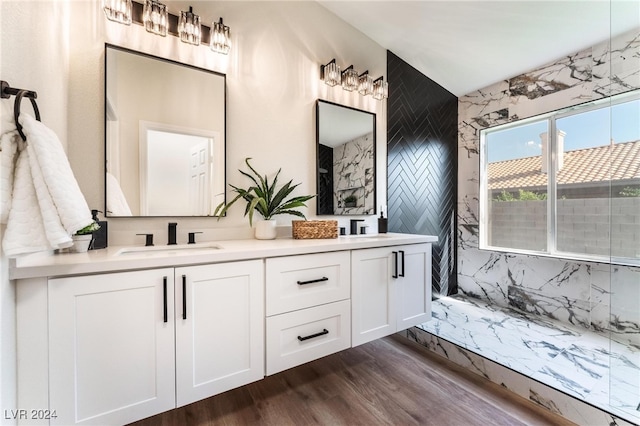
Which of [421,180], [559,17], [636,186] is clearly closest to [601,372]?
[636,186]

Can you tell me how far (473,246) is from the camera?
2967 mm

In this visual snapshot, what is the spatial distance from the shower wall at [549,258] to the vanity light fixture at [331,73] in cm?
185

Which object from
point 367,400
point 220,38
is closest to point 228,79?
point 220,38

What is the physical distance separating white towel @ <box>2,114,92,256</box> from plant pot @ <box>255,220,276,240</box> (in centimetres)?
97

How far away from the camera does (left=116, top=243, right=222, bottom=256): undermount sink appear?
1267 millimetres

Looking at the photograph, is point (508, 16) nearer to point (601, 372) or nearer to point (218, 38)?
point (218, 38)

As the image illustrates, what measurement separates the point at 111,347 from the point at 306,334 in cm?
84

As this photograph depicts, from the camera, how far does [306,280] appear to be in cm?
140

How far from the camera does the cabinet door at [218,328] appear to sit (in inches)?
43.1

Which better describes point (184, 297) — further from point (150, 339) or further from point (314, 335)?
point (314, 335)

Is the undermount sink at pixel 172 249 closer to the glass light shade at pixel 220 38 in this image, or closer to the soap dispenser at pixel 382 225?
the glass light shade at pixel 220 38

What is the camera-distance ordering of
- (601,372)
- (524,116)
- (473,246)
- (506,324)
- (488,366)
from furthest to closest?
(473,246) < (524,116) < (506,324) < (488,366) < (601,372)

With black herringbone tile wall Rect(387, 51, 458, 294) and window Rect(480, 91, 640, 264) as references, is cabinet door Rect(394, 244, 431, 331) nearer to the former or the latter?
black herringbone tile wall Rect(387, 51, 458, 294)

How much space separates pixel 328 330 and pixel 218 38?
6.15 feet
